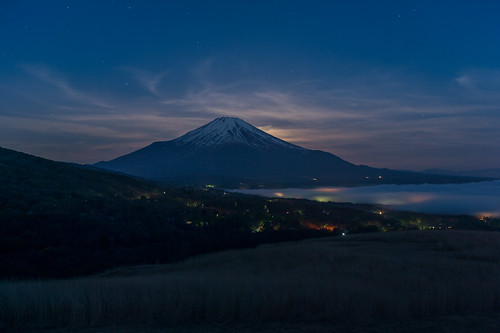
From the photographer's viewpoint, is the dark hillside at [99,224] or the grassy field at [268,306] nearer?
the grassy field at [268,306]

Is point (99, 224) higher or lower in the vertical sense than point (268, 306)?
lower

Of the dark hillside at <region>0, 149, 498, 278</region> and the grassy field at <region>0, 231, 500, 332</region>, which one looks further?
the dark hillside at <region>0, 149, 498, 278</region>

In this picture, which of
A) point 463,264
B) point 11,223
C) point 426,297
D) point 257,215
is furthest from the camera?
point 257,215

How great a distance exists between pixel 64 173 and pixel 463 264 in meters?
56.9

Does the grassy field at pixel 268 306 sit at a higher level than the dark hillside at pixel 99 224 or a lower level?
higher

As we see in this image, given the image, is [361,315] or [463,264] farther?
[463,264]

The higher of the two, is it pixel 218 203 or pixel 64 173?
pixel 64 173

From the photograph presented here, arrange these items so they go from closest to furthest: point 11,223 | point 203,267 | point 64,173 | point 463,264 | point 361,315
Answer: point 361,315 → point 463,264 → point 203,267 → point 11,223 → point 64,173

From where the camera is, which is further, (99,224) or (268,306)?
(99,224)

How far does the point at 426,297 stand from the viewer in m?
6.94

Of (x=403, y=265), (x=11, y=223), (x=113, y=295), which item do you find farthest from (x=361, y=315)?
(x=11, y=223)

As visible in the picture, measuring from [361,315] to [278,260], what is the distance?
826 cm

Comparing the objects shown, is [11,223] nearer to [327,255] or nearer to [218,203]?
[327,255]

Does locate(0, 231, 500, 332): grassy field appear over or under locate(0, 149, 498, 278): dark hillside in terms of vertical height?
over
